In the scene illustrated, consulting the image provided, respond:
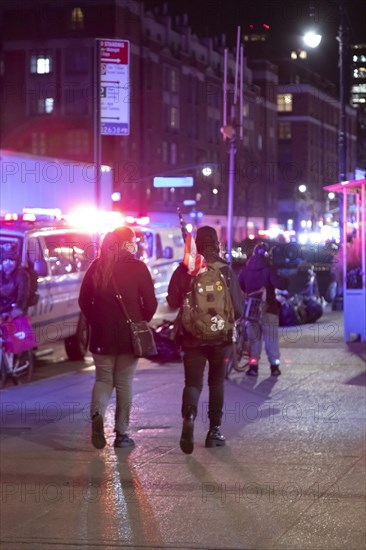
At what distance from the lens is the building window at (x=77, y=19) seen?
5856 cm

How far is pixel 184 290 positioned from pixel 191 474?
1516 millimetres

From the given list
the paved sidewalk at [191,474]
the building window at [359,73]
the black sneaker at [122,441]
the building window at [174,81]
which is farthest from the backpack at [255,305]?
the building window at [174,81]

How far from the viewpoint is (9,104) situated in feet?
198

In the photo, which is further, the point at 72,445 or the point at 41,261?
the point at 41,261

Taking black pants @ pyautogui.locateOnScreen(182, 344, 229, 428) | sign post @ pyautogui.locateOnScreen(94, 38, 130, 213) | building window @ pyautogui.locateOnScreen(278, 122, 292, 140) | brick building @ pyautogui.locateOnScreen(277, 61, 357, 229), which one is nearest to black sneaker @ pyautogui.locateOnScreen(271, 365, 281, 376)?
sign post @ pyautogui.locateOnScreen(94, 38, 130, 213)

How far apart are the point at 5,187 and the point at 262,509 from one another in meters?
13.2

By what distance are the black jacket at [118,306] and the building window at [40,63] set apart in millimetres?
53750

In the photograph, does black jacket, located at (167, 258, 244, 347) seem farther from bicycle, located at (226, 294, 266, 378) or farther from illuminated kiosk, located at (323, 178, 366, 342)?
illuminated kiosk, located at (323, 178, 366, 342)

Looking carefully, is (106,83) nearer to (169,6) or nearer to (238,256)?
(238,256)

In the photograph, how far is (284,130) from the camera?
9525 centimetres

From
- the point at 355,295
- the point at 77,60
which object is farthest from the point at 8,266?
the point at 77,60

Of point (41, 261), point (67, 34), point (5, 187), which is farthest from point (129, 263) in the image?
point (67, 34)

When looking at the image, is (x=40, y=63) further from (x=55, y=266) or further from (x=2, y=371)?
(x=2, y=371)

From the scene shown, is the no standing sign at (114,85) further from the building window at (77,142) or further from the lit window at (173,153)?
the lit window at (173,153)
